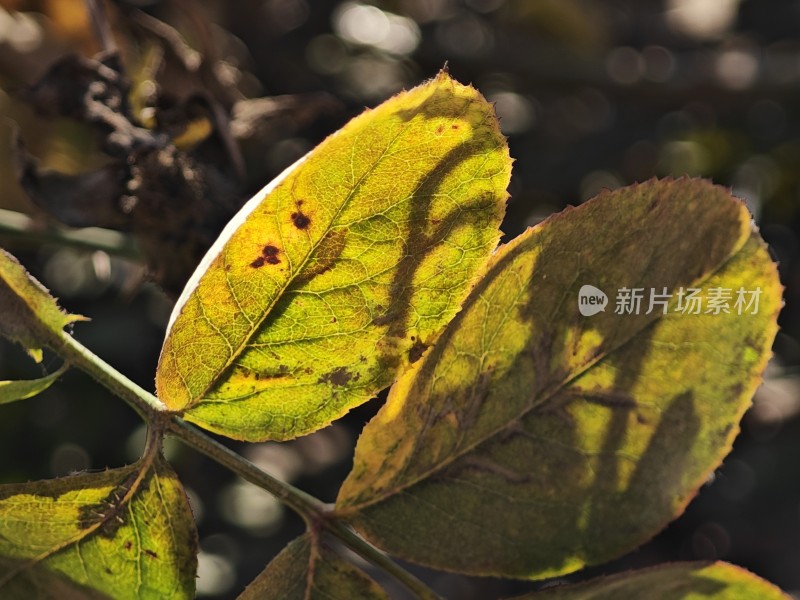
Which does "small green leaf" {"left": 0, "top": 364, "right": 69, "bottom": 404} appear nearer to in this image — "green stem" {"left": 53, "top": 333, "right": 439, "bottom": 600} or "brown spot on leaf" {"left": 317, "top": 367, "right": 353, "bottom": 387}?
"green stem" {"left": 53, "top": 333, "right": 439, "bottom": 600}

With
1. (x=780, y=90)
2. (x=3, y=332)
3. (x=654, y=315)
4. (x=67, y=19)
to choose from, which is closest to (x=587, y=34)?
(x=780, y=90)

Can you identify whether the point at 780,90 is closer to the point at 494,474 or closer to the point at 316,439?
the point at 316,439

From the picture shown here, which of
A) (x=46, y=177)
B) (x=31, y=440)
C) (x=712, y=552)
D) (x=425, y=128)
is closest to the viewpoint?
(x=425, y=128)

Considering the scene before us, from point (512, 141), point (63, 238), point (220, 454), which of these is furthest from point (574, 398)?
point (512, 141)

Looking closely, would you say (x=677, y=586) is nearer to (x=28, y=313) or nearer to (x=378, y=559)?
(x=378, y=559)

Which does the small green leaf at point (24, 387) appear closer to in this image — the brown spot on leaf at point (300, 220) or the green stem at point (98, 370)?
the green stem at point (98, 370)

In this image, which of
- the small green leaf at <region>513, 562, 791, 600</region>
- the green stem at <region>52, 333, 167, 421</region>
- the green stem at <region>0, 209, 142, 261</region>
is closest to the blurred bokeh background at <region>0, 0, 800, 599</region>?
the green stem at <region>0, 209, 142, 261</region>
